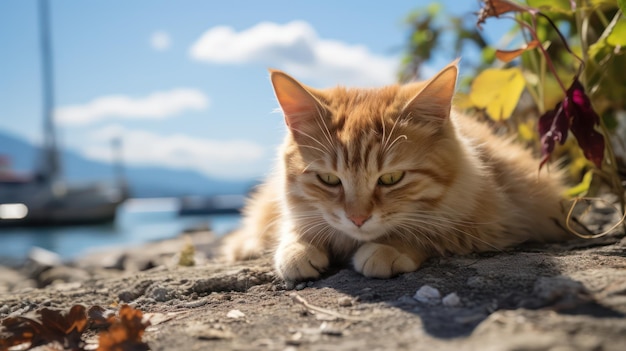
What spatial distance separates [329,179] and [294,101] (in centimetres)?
34

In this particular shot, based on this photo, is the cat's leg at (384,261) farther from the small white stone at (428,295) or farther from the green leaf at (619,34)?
the green leaf at (619,34)

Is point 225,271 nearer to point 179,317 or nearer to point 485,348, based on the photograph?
point 179,317

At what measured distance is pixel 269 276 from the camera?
6.06 ft

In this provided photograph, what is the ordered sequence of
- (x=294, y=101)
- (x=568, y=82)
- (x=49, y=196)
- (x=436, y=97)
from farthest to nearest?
1. (x=49, y=196)
2. (x=568, y=82)
3. (x=294, y=101)
4. (x=436, y=97)

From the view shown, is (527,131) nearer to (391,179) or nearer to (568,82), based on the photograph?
(568,82)

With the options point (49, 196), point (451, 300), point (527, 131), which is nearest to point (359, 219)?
point (451, 300)

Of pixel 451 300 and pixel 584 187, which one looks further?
pixel 584 187

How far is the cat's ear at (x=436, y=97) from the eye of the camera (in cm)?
171

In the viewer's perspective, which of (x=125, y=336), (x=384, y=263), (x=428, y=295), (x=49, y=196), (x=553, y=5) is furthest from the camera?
(x=49, y=196)

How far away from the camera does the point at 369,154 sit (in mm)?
1710

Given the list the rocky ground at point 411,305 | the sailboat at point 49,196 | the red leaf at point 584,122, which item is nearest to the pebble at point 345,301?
the rocky ground at point 411,305

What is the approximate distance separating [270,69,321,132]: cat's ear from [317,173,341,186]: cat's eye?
0.22 m

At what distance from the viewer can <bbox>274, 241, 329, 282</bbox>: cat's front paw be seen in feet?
5.59

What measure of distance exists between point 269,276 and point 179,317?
44 cm
